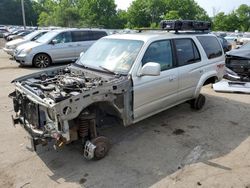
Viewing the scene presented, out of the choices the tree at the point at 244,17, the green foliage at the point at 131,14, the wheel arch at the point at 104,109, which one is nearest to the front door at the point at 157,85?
the wheel arch at the point at 104,109

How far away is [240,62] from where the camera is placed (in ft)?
30.7

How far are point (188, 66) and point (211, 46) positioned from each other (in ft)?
3.88

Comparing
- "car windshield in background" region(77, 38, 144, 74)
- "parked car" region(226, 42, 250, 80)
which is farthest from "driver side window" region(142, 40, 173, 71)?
"parked car" region(226, 42, 250, 80)

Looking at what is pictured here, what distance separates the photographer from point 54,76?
17.2 ft

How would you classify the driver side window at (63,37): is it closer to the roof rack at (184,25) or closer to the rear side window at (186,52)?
the roof rack at (184,25)

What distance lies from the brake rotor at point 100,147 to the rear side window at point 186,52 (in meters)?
2.27

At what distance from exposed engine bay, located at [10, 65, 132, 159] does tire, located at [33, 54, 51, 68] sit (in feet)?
26.6

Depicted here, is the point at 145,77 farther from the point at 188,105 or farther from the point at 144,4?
the point at 144,4

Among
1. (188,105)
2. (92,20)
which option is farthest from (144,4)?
(188,105)

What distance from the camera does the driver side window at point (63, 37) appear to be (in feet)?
42.5

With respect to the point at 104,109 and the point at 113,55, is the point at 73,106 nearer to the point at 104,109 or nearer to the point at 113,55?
the point at 104,109

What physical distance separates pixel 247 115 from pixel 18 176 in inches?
194

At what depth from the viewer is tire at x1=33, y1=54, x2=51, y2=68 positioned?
41.6ft

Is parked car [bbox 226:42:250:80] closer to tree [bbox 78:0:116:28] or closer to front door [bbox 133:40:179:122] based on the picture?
front door [bbox 133:40:179:122]
